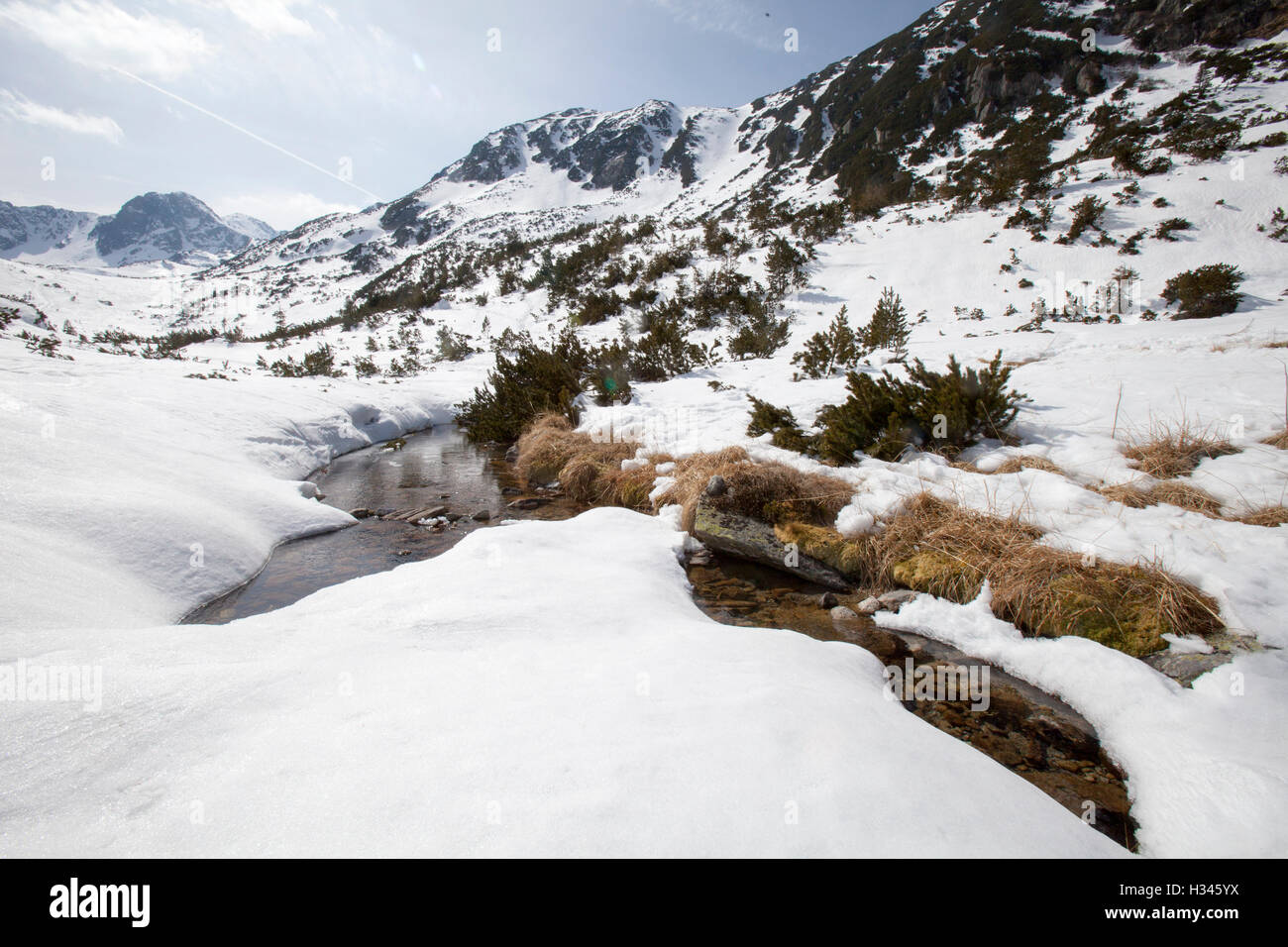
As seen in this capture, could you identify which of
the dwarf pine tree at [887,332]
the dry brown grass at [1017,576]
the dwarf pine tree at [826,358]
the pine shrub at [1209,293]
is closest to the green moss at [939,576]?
the dry brown grass at [1017,576]

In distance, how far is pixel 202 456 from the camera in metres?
6.43

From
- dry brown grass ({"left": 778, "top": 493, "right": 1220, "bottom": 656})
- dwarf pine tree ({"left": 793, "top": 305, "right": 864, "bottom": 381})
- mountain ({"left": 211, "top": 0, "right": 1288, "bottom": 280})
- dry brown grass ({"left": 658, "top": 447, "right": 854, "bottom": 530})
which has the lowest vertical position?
dry brown grass ({"left": 778, "top": 493, "right": 1220, "bottom": 656})

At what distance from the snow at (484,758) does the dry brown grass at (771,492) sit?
Result: 2393 millimetres

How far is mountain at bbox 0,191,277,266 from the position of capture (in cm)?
14612

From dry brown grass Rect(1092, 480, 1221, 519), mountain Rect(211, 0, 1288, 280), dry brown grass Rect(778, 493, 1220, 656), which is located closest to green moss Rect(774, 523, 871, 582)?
dry brown grass Rect(778, 493, 1220, 656)

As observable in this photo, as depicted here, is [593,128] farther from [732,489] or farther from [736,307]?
[732,489]

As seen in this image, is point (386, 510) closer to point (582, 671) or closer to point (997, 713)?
point (582, 671)

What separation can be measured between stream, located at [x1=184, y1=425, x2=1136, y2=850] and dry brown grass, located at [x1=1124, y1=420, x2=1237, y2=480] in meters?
2.64

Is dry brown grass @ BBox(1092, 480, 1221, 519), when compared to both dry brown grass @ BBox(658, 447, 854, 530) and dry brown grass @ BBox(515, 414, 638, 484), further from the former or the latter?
dry brown grass @ BBox(515, 414, 638, 484)

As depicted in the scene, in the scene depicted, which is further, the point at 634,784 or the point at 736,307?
the point at 736,307
